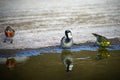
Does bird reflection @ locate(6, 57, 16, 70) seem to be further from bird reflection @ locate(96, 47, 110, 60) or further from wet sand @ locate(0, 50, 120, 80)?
bird reflection @ locate(96, 47, 110, 60)

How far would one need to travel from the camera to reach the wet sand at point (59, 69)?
17.1ft

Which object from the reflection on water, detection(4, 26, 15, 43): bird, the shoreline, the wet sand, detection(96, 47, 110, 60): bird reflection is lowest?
the wet sand

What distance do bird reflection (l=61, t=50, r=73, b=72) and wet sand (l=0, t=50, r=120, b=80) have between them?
95mm

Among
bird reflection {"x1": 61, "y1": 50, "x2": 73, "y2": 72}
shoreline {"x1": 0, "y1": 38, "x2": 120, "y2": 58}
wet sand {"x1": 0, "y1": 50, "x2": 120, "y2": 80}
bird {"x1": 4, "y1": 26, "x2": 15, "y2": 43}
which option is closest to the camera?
wet sand {"x1": 0, "y1": 50, "x2": 120, "y2": 80}

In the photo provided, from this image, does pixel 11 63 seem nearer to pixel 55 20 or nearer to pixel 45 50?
pixel 45 50

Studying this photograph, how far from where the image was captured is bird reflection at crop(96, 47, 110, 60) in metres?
6.25

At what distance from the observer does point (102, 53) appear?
6.57 m

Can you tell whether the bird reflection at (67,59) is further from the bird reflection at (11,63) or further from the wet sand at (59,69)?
the bird reflection at (11,63)

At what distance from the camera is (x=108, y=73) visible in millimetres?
5344

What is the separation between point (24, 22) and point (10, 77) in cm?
426

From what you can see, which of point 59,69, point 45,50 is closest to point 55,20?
point 45,50

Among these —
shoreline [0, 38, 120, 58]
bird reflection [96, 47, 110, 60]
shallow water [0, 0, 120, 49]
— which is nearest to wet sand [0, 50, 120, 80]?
bird reflection [96, 47, 110, 60]

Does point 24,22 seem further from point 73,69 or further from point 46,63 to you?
point 73,69

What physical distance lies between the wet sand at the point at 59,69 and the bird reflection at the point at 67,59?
0.09 metres
